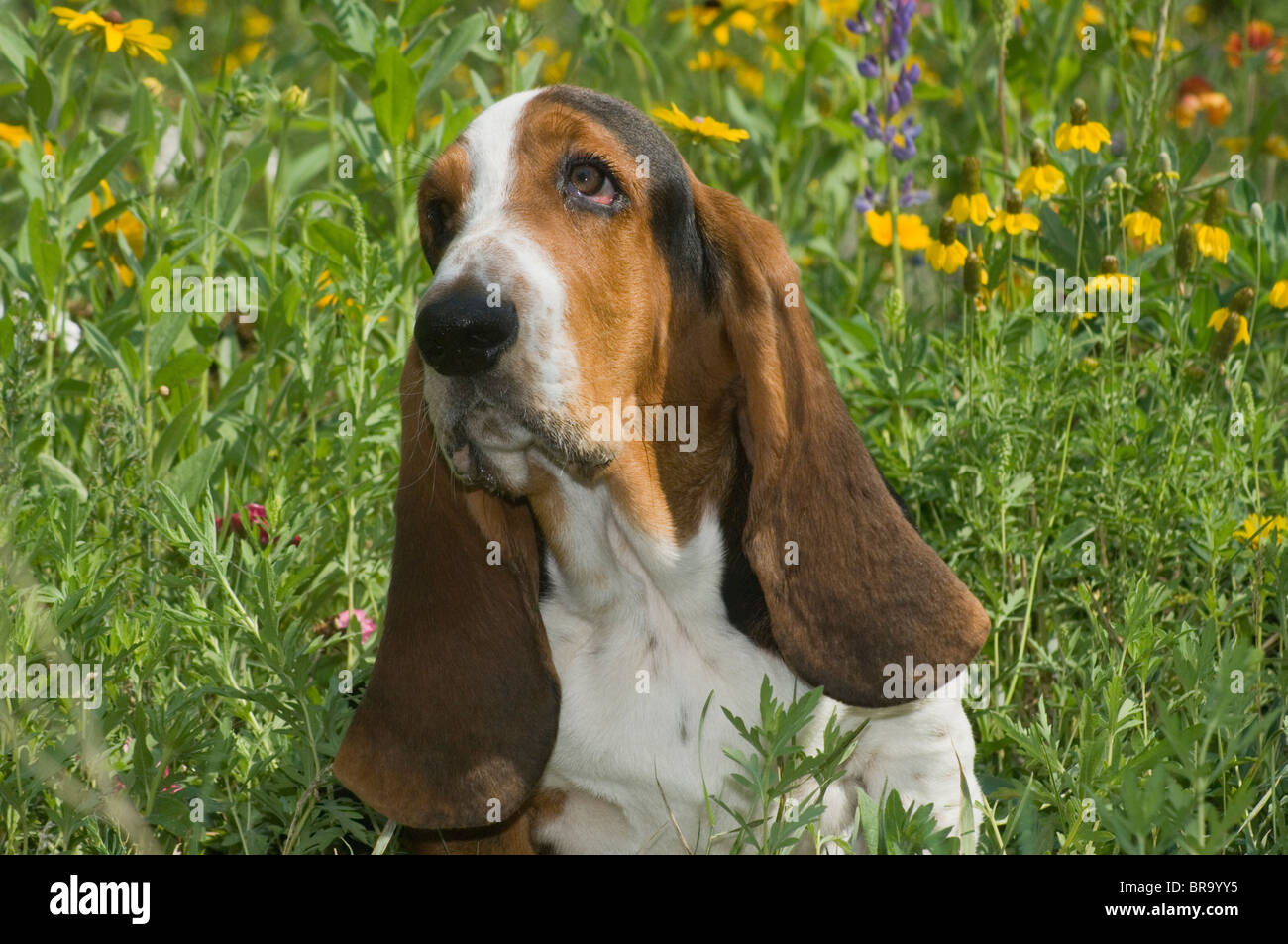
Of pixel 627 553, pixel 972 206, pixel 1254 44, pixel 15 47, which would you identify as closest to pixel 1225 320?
pixel 972 206

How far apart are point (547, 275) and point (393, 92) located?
1.71 metres

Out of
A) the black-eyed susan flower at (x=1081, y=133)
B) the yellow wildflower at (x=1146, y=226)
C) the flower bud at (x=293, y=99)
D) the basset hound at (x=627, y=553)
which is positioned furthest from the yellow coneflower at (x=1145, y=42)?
the flower bud at (x=293, y=99)

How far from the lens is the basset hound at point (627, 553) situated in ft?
9.53

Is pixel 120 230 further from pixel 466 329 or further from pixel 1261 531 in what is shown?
pixel 1261 531

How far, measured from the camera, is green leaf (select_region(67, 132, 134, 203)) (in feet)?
13.0

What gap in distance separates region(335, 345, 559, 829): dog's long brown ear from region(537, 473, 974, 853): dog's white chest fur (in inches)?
3.8

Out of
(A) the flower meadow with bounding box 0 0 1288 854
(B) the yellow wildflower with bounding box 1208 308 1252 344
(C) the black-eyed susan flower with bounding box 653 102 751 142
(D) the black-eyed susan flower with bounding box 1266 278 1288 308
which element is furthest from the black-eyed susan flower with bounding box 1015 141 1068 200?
(C) the black-eyed susan flower with bounding box 653 102 751 142

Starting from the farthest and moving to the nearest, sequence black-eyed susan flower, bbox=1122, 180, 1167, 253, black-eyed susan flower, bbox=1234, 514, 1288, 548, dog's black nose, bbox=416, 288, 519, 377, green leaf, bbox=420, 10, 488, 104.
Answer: green leaf, bbox=420, 10, 488, 104
black-eyed susan flower, bbox=1122, 180, 1167, 253
black-eyed susan flower, bbox=1234, 514, 1288, 548
dog's black nose, bbox=416, 288, 519, 377

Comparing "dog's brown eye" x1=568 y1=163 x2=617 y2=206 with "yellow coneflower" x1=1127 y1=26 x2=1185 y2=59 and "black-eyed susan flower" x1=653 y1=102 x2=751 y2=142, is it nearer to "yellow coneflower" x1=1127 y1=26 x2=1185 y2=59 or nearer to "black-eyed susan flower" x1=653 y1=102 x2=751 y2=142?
"black-eyed susan flower" x1=653 y1=102 x2=751 y2=142

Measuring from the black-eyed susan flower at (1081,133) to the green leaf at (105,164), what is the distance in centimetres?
236

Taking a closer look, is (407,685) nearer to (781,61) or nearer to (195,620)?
(195,620)

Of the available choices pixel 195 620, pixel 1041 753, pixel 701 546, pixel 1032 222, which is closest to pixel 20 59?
pixel 195 620

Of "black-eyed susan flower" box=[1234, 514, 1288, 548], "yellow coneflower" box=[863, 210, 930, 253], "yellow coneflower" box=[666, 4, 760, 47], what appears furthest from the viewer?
"yellow coneflower" box=[666, 4, 760, 47]

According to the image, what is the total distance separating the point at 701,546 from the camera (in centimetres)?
312
